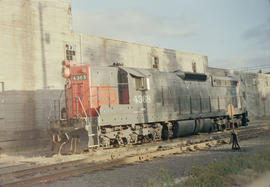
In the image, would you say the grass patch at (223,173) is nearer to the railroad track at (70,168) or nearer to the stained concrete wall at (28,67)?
the railroad track at (70,168)

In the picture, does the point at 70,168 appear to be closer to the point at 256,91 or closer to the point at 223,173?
the point at 223,173

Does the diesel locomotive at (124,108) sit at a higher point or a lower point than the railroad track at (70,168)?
higher

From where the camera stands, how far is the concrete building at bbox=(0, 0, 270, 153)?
14336 millimetres

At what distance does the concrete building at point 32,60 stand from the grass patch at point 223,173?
29.6 feet

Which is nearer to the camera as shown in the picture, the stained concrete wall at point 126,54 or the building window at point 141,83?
the building window at point 141,83

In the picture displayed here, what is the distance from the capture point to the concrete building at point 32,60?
47.0 ft

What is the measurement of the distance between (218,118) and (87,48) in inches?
365

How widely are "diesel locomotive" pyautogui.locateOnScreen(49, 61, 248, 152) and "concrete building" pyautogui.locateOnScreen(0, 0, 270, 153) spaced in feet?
9.55

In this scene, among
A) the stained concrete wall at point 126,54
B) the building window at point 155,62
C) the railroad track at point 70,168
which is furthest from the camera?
the building window at point 155,62

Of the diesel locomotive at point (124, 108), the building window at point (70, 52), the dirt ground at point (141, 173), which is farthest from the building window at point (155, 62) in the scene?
the dirt ground at point (141, 173)

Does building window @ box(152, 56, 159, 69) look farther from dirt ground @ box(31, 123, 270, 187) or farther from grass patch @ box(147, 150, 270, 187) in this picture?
grass patch @ box(147, 150, 270, 187)

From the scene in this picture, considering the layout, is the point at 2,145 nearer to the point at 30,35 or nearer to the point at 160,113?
the point at 30,35

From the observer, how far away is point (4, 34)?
47.3 feet

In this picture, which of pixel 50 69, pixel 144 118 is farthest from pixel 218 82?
pixel 50 69
